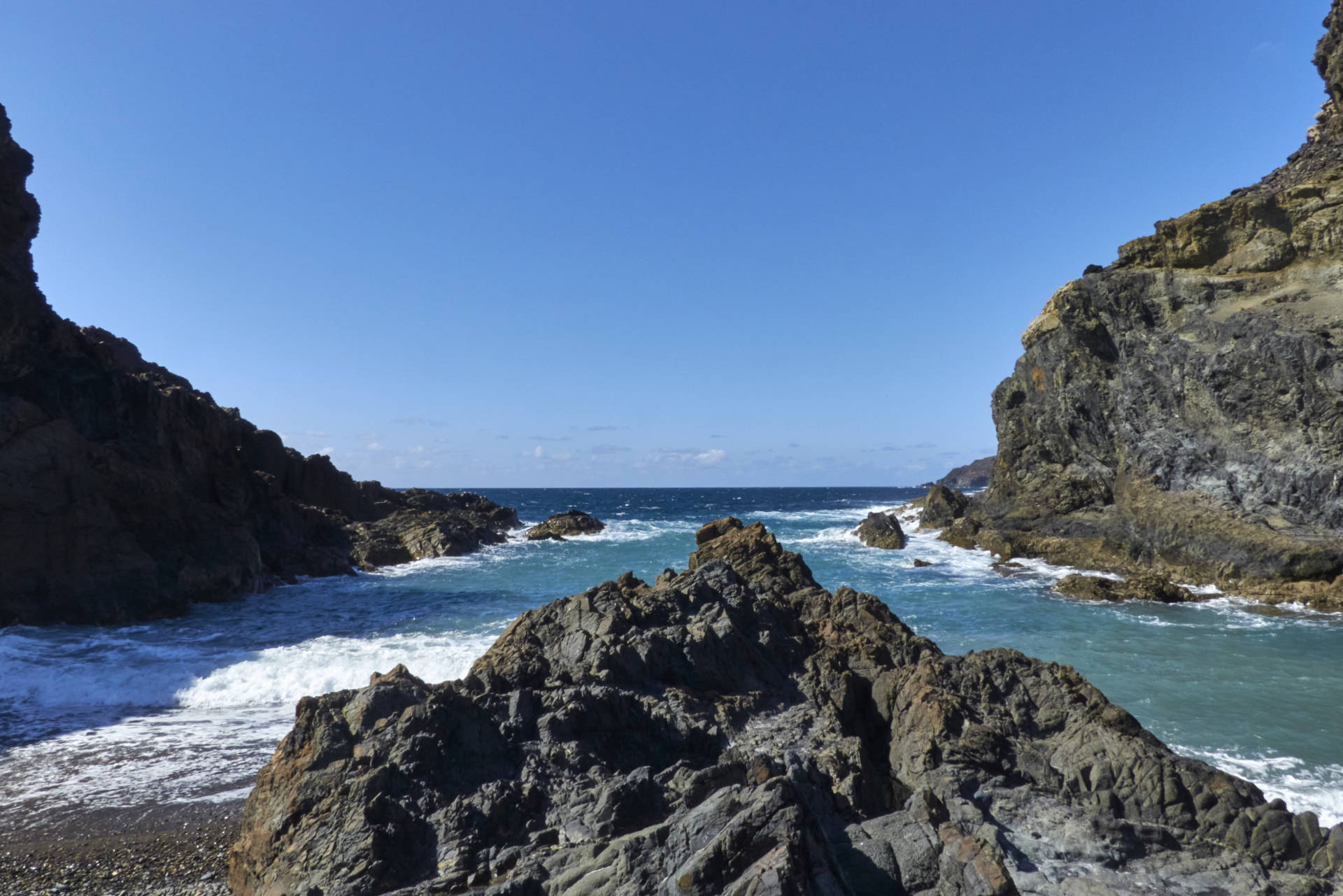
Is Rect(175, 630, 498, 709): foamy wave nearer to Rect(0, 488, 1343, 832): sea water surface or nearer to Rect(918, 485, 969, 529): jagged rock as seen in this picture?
Rect(0, 488, 1343, 832): sea water surface

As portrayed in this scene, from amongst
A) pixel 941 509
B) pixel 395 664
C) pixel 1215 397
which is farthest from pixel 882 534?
pixel 395 664

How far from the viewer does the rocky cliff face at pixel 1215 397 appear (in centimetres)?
2356

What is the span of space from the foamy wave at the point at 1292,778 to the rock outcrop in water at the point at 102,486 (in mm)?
24816

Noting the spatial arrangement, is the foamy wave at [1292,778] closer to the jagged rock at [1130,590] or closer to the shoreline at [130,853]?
the shoreline at [130,853]

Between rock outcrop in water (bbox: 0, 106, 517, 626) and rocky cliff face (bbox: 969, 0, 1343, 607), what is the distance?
33634 millimetres

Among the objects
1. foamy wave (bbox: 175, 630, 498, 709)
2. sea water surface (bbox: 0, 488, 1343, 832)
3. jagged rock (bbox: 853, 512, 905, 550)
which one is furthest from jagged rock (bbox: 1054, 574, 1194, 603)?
foamy wave (bbox: 175, 630, 498, 709)

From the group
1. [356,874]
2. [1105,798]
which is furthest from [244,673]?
[1105,798]

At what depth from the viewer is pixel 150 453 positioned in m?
24.2

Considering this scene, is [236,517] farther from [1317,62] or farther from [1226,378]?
[1317,62]

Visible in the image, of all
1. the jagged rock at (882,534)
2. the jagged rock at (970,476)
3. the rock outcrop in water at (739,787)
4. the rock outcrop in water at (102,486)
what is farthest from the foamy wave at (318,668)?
the jagged rock at (970,476)

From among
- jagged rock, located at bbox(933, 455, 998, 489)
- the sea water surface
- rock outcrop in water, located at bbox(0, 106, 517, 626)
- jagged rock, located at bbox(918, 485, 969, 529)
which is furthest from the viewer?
jagged rock, located at bbox(933, 455, 998, 489)

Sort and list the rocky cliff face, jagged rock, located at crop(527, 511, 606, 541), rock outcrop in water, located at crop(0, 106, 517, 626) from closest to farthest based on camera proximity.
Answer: rock outcrop in water, located at crop(0, 106, 517, 626), the rocky cliff face, jagged rock, located at crop(527, 511, 606, 541)

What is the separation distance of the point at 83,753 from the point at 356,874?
7.76m

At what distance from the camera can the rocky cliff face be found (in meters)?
23.6
